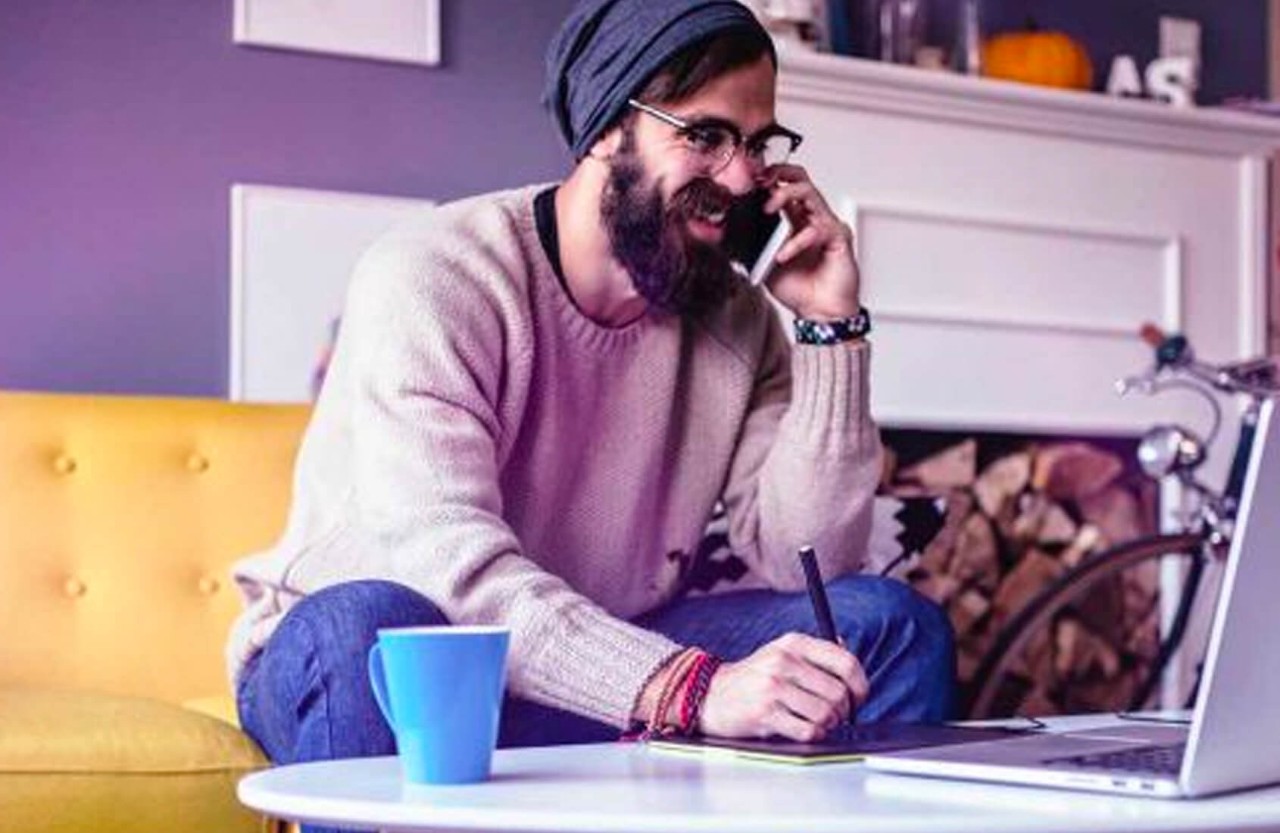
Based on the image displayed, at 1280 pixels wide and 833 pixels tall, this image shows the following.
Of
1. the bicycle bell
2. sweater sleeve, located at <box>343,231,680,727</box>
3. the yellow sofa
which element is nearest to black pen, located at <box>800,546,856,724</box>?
sweater sleeve, located at <box>343,231,680,727</box>

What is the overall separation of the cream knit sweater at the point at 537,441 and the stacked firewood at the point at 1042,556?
1268 mm

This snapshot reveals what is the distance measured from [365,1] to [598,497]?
4.07 feet

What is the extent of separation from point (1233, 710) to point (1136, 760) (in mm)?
97

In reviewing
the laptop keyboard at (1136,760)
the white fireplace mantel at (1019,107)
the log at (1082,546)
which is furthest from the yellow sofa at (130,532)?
the log at (1082,546)

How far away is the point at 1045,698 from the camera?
3.41 m

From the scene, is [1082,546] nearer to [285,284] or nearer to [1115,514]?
[1115,514]

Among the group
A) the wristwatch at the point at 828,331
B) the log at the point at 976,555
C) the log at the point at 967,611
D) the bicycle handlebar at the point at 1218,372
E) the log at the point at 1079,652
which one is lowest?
the log at the point at 1079,652

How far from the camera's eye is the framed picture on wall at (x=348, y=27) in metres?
2.79

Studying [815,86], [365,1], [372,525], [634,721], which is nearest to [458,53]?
[365,1]

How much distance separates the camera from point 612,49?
1834 mm

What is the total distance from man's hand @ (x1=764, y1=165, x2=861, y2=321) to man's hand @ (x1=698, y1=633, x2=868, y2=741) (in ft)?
1.98

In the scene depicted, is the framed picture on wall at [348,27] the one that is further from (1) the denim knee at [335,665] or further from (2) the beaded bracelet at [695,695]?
(2) the beaded bracelet at [695,695]

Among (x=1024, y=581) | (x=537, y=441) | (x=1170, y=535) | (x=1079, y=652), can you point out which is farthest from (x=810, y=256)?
(x=1079, y=652)

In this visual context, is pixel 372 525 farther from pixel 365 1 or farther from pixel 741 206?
pixel 365 1
